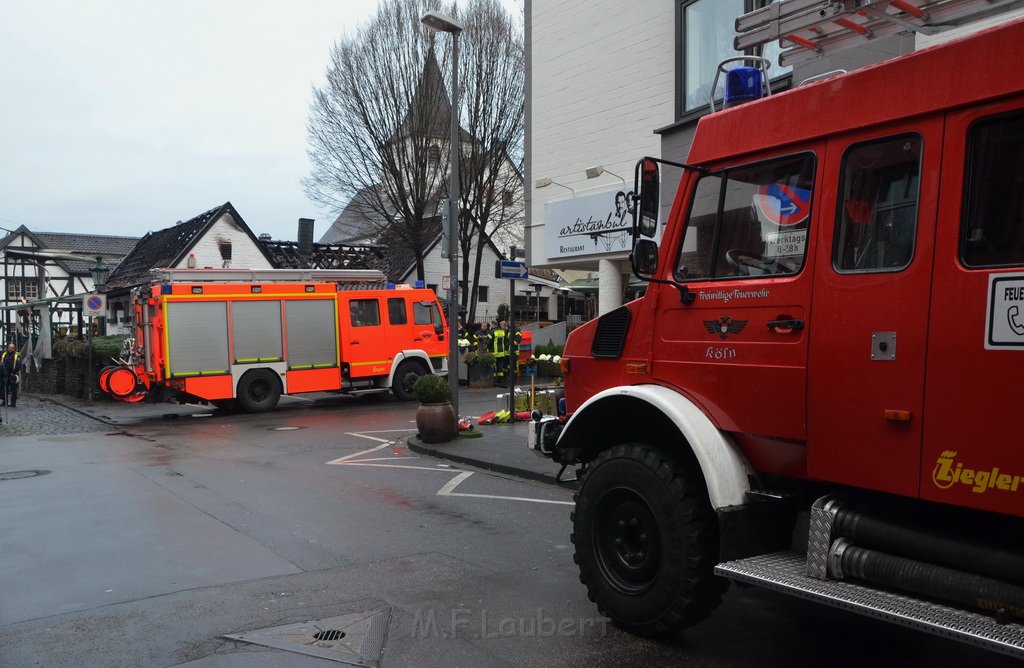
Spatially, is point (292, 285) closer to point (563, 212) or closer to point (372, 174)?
point (563, 212)

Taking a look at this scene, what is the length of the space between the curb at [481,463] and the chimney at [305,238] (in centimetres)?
2571

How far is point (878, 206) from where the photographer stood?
3.87 metres

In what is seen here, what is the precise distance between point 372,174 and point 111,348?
36.5 ft

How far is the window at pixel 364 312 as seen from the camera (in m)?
19.8

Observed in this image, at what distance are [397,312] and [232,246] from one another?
59.9ft

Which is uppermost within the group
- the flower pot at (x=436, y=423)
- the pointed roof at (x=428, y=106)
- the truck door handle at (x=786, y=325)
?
the pointed roof at (x=428, y=106)

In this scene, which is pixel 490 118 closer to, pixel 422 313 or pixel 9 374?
pixel 422 313

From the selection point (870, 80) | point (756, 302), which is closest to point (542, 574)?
point (756, 302)

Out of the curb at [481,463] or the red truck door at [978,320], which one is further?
the curb at [481,463]

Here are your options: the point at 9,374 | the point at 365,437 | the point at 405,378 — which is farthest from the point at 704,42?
the point at 9,374

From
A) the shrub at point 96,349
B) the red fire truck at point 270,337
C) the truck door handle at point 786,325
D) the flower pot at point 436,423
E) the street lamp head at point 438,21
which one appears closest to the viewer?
the truck door handle at point 786,325

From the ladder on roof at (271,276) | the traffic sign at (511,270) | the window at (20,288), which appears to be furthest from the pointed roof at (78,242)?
the traffic sign at (511,270)

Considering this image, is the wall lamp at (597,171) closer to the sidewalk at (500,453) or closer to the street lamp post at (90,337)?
the sidewalk at (500,453)

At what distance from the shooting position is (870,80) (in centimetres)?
389
